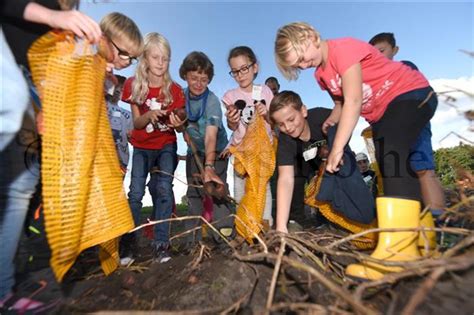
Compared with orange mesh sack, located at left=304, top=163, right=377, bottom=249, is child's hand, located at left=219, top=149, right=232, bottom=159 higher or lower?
higher

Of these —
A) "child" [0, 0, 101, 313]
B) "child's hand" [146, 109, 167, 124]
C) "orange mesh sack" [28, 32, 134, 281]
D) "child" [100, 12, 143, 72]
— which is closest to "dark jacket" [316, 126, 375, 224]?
"child's hand" [146, 109, 167, 124]

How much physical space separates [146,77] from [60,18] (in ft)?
4.87

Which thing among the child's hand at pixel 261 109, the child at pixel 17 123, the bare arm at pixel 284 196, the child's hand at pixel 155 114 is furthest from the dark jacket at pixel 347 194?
the child at pixel 17 123

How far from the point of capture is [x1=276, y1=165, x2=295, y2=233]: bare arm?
2307 millimetres

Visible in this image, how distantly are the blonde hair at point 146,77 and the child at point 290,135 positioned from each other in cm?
98

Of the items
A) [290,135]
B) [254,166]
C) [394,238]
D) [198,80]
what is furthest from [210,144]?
[394,238]

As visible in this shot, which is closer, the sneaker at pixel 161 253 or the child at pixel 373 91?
the child at pixel 373 91

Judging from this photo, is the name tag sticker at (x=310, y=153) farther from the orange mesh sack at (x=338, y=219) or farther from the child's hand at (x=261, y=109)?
the child's hand at (x=261, y=109)

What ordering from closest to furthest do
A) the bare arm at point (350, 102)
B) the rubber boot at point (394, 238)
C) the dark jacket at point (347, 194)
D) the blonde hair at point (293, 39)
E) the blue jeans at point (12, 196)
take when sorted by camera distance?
the rubber boot at point (394, 238), the blue jeans at point (12, 196), the bare arm at point (350, 102), the blonde hair at point (293, 39), the dark jacket at point (347, 194)

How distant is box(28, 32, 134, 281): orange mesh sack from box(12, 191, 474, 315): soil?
0.99 feet

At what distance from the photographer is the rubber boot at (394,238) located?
1.32 m

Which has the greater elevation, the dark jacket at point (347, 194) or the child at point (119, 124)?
the child at point (119, 124)

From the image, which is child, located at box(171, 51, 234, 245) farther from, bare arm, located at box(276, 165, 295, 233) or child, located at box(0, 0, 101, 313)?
child, located at box(0, 0, 101, 313)

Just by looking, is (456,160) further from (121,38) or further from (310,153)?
(121,38)
